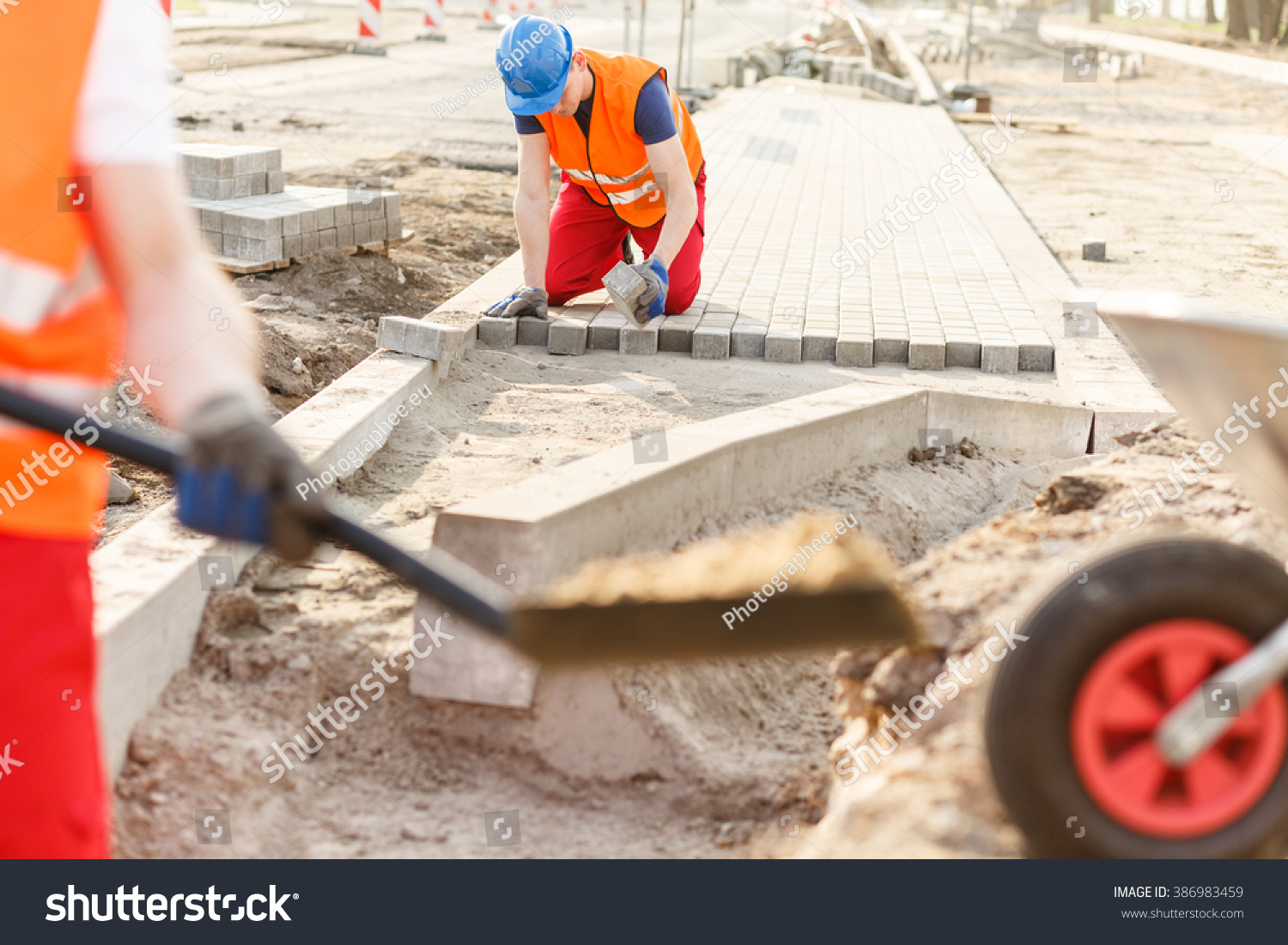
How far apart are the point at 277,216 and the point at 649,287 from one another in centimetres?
221

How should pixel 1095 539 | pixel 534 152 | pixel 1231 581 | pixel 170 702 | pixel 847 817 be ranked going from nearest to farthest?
pixel 1231 581, pixel 847 817, pixel 170 702, pixel 1095 539, pixel 534 152

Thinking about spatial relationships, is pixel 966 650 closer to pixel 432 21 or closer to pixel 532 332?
pixel 532 332

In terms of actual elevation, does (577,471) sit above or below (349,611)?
above

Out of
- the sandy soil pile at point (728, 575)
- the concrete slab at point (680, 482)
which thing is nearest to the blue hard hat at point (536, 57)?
the concrete slab at point (680, 482)

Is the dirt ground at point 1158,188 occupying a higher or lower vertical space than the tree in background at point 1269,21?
lower

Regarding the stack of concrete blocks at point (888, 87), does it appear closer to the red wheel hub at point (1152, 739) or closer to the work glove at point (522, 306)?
the work glove at point (522, 306)

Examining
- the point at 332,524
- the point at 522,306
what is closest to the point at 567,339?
the point at 522,306

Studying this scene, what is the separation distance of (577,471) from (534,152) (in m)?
2.94

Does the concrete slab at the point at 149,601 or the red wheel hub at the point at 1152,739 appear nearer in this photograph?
the red wheel hub at the point at 1152,739

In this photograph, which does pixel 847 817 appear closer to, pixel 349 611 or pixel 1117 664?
pixel 1117 664

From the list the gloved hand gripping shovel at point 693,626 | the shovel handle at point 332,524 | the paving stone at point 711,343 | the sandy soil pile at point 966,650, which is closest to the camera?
the shovel handle at point 332,524

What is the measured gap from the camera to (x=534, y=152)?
599 cm

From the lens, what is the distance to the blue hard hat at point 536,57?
17.9 ft
